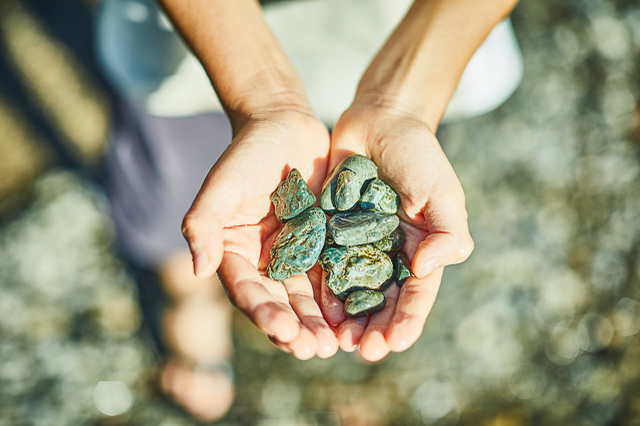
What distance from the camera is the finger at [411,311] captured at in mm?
1408

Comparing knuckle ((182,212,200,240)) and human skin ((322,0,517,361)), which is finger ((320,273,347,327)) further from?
knuckle ((182,212,200,240))

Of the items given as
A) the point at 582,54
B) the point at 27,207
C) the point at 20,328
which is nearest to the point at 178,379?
the point at 20,328

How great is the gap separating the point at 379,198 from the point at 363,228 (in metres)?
0.15

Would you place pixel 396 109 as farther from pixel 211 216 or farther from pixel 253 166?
pixel 211 216

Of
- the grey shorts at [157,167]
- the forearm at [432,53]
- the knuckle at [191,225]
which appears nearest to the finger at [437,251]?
the forearm at [432,53]

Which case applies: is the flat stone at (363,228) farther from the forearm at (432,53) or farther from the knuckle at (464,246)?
the forearm at (432,53)

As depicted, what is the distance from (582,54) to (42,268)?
14.2 ft

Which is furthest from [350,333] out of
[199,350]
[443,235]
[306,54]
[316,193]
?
[199,350]

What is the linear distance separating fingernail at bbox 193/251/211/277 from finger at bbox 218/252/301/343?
114 millimetres

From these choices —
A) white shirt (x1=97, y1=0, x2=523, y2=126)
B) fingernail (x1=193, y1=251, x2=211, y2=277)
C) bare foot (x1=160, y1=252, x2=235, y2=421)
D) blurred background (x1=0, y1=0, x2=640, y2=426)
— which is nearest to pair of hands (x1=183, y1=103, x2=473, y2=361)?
fingernail (x1=193, y1=251, x2=211, y2=277)

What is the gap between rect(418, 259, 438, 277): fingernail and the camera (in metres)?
1.47

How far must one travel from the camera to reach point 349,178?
1.68m

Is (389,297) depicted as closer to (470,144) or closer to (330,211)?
(330,211)

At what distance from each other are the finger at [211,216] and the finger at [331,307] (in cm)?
44
